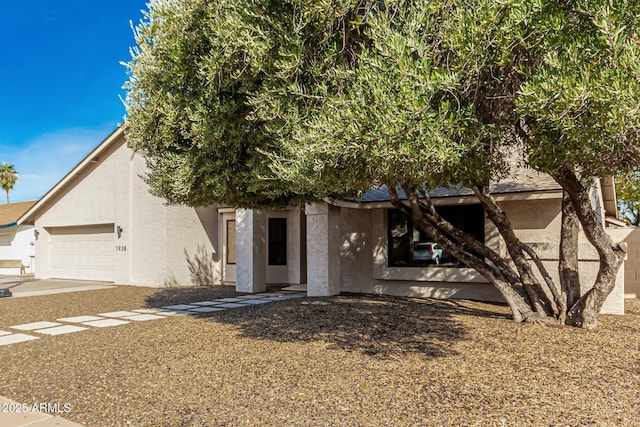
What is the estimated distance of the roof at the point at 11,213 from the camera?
25.2 metres

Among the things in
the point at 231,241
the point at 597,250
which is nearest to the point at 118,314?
the point at 231,241

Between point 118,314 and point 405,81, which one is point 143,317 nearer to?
point 118,314

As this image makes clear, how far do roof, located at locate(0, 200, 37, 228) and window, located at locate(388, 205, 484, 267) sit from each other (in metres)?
21.2

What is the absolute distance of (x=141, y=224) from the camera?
17.2 metres

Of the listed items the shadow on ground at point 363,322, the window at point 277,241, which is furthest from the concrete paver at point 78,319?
the window at point 277,241

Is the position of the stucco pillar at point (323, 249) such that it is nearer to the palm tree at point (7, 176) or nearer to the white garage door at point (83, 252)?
the white garage door at point (83, 252)

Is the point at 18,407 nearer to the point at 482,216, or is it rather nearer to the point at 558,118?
the point at 558,118

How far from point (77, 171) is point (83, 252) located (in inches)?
140

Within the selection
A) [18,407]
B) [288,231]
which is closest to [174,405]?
[18,407]

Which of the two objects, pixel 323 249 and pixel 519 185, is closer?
pixel 519 185

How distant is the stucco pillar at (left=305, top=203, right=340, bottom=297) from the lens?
12.9m

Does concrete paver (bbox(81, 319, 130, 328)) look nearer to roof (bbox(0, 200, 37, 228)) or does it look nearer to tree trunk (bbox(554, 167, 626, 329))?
tree trunk (bbox(554, 167, 626, 329))

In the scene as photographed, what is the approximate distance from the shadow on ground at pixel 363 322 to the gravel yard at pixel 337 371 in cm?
5

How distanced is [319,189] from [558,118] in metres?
2.88
